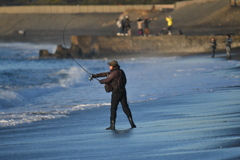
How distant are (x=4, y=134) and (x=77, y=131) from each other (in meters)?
1.30

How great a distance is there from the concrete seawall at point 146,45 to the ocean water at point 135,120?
20386 millimetres

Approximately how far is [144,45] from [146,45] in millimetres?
161

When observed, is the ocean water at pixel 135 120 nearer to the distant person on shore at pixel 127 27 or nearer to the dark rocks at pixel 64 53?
the distant person on shore at pixel 127 27

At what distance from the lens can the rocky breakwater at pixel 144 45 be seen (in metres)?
46.7

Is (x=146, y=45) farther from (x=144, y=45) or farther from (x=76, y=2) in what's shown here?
(x=76, y=2)

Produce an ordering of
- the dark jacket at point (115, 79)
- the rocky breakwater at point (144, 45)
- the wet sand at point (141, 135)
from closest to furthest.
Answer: the wet sand at point (141, 135)
the dark jacket at point (115, 79)
the rocky breakwater at point (144, 45)

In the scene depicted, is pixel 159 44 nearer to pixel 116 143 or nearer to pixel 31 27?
pixel 116 143

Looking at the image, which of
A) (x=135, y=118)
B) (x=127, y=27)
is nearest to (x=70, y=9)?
(x=127, y=27)

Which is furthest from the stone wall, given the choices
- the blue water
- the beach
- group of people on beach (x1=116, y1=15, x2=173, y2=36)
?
the beach

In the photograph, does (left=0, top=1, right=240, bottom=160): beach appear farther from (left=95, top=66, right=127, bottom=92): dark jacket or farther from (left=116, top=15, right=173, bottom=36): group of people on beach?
(left=116, top=15, right=173, bottom=36): group of people on beach

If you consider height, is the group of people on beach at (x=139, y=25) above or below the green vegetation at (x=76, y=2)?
below

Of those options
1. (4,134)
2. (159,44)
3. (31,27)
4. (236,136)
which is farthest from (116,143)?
(31,27)

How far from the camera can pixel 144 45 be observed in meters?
49.0

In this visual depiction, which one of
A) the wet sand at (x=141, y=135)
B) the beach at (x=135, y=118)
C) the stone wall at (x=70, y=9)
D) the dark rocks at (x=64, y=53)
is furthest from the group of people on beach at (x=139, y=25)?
the stone wall at (x=70, y=9)
